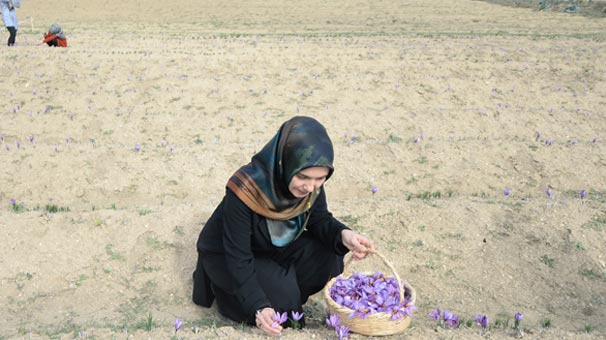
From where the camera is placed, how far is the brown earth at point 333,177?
4.67m

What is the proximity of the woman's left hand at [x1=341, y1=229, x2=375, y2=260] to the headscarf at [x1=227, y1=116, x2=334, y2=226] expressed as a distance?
37cm

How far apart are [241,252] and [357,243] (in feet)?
2.49

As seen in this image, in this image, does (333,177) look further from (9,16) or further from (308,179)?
(9,16)

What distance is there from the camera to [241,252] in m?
3.50

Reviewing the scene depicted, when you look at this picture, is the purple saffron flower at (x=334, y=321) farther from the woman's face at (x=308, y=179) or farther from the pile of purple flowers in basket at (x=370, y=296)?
the woman's face at (x=308, y=179)

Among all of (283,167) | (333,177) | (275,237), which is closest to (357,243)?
(275,237)

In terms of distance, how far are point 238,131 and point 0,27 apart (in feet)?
48.9

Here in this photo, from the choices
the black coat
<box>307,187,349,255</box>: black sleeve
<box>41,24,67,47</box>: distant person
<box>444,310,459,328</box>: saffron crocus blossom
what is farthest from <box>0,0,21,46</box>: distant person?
<box>444,310,459,328</box>: saffron crocus blossom

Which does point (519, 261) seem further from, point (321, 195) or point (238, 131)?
point (238, 131)

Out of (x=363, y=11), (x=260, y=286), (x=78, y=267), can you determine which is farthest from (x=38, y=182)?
(x=363, y=11)

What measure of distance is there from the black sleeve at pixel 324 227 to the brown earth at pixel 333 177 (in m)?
0.57

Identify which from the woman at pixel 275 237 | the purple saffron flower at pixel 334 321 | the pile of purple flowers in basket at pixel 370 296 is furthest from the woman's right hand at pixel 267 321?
the pile of purple flowers in basket at pixel 370 296

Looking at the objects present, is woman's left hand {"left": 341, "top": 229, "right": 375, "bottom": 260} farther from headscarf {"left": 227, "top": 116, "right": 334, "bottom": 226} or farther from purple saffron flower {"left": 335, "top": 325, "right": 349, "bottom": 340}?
purple saffron flower {"left": 335, "top": 325, "right": 349, "bottom": 340}

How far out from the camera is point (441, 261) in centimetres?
517
